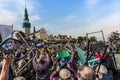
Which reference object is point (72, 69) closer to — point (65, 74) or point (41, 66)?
point (65, 74)

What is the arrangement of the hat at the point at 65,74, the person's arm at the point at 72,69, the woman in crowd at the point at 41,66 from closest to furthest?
1. the hat at the point at 65,74
2. the person's arm at the point at 72,69
3. the woman in crowd at the point at 41,66

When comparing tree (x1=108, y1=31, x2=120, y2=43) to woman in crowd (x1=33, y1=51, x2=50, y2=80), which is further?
tree (x1=108, y1=31, x2=120, y2=43)

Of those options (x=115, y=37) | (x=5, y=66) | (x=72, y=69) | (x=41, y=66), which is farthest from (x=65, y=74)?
(x=115, y=37)

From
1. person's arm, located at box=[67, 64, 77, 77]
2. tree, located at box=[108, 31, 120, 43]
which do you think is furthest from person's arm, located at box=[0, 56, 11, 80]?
tree, located at box=[108, 31, 120, 43]

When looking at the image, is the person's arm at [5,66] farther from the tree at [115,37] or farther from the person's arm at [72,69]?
the tree at [115,37]

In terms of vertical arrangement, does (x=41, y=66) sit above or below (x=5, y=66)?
below

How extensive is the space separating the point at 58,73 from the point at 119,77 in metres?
2.28

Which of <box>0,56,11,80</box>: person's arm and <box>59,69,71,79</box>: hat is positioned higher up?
<box>0,56,11,80</box>: person's arm

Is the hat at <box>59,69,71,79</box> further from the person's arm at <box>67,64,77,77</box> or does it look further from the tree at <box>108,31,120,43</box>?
the tree at <box>108,31,120,43</box>

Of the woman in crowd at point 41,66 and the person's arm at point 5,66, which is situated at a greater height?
the person's arm at point 5,66

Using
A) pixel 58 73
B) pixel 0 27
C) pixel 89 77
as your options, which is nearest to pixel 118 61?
pixel 58 73

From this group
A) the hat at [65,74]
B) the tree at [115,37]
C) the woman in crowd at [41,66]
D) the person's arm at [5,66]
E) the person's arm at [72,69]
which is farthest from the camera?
the tree at [115,37]

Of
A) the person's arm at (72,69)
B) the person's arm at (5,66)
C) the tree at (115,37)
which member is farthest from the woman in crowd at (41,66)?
the tree at (115,37)

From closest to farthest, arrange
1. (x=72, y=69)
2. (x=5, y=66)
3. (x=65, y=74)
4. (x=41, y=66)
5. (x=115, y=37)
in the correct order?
1. (x=5, y=66)
2. (x=65, y=74)
3. (x=72, y=69)
4. (x=41, y=66)
5. (x=115, y=37)
